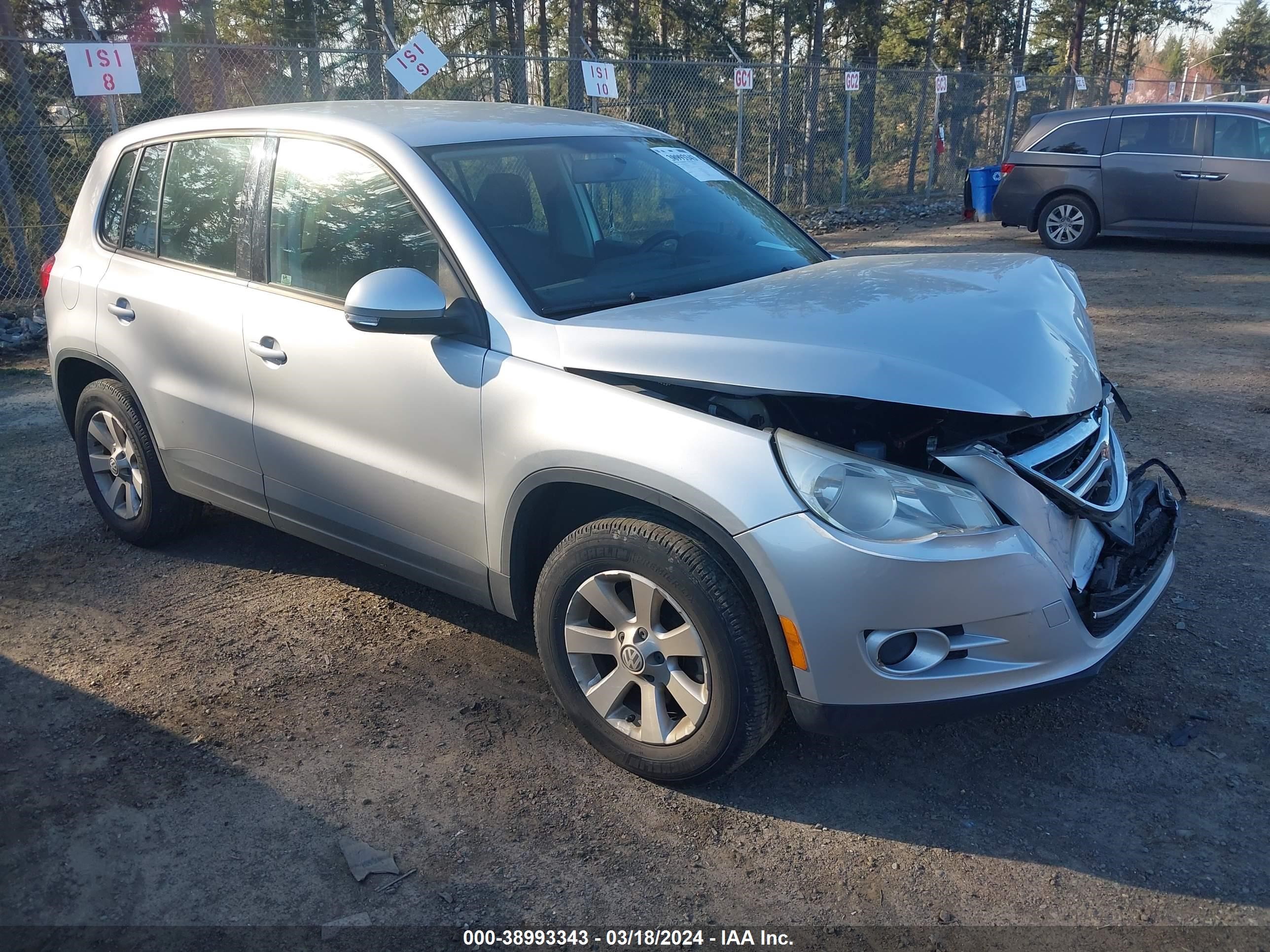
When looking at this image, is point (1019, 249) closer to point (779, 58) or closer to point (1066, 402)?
point (1066, 402)

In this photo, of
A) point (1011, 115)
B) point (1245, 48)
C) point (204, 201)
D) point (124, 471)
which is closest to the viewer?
point (204, 201)

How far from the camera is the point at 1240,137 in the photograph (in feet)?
39.5

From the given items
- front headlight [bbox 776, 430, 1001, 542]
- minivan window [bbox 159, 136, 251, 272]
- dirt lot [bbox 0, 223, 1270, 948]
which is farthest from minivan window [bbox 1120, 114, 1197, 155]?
front headlight [bbox 776, 430, 1001, 542]

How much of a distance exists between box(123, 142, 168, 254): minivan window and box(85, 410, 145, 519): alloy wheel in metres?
0.78

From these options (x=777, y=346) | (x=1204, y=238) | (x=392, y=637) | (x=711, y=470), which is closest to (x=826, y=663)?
(x=711, y=470)

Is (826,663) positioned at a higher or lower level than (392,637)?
higher

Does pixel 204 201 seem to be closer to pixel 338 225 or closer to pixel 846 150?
pixel 338 225

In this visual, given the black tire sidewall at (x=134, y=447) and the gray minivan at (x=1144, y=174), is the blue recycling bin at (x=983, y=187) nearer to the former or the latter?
the gray minivan at (x=1144, y=174)

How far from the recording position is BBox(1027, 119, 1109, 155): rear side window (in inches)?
503

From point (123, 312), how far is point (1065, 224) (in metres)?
12.0

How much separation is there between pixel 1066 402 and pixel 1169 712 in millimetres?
1258

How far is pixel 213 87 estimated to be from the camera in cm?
1283

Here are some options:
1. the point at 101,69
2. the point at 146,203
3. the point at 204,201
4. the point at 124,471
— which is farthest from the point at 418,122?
the point at 101,69

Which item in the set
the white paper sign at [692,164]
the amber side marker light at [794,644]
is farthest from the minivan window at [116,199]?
the amber side marker light at [794,644]
